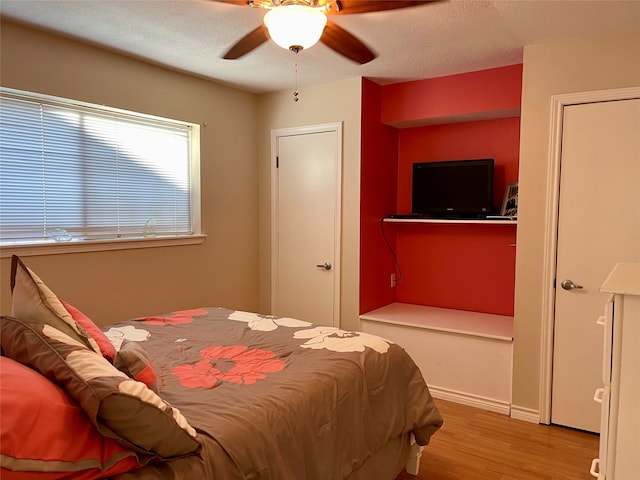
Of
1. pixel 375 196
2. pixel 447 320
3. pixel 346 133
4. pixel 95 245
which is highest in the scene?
pixel 346 133

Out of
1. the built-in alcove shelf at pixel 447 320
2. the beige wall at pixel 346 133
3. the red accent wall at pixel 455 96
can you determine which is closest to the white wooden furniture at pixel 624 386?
the built-in alcove shelf at pixel 447 320

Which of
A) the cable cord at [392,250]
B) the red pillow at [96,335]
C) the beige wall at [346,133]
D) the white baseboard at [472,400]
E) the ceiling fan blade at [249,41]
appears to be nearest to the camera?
the red pillow at [96,335]

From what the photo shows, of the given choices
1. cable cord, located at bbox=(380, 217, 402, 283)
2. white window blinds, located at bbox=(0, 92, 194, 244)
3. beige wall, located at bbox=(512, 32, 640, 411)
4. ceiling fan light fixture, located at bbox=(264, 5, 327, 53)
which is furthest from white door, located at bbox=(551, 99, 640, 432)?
white window blinds, located at bbox=(0, 92, 194, 244)

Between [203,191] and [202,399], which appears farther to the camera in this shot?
[203,191]

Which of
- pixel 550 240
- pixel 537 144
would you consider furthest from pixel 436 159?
pixel 550 240

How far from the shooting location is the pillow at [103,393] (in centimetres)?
114

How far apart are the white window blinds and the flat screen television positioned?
1.95m

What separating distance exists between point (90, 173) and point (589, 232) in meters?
3.25

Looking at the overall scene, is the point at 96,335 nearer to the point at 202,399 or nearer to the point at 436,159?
the point at 202,399

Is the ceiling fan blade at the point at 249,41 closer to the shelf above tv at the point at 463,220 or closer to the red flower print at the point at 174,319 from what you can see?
the red flower print at the point at 174,319

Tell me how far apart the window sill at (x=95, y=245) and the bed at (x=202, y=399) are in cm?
71

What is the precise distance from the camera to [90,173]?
3.10 meters

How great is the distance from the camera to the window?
2.75m

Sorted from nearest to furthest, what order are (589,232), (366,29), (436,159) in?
(366,29) → (589,232) → (436,159)
